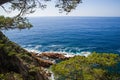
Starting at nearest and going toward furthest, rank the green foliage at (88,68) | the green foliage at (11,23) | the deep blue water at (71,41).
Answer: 1. the green foliage at (88,68)
2. the green foliage at (11,23)
3. the deep blue water at (71,41)

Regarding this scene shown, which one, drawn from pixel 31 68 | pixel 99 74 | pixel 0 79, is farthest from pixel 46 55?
pixel 0 79

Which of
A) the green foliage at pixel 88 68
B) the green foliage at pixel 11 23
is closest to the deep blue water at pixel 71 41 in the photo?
the green foliage at pixel 88 68

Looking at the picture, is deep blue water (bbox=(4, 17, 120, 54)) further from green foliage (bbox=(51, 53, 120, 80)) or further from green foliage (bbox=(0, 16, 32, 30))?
green foliage (bbox=(0, 16, 32, 30))

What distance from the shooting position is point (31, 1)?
11148mm

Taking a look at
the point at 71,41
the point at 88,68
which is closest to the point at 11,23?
the point at 88,68

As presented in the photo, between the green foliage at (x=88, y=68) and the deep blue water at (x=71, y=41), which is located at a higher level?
the green foliage at (x=88, y=68)

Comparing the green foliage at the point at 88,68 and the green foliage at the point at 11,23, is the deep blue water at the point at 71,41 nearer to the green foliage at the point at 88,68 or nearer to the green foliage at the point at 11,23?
the green foliage at the point at 88,68

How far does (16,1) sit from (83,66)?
5928 mm

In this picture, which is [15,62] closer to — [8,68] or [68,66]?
[8,68]

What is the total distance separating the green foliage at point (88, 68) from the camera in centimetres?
1227

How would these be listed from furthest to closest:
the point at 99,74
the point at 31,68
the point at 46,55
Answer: the point at 46,55 → the point at 31,68 → the point at 99,74

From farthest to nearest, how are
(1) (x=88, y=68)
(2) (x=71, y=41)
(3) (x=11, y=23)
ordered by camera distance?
(2) (x=71, y=41), (3) (x=11, y=23), (1) (x=88, y=68)

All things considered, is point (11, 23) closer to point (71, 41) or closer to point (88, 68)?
point (88, 68)

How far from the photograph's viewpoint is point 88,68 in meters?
12.6
